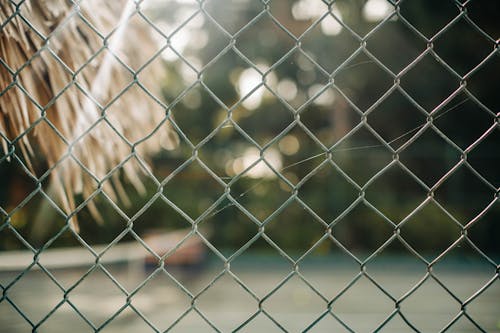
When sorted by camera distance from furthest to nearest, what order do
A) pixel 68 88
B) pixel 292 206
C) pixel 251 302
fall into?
pixel 292 206 → pixel 251 302 → pixel 68 88

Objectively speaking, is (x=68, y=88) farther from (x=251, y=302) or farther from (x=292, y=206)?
(x=292, y=206)

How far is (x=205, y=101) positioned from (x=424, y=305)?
11.8 metres

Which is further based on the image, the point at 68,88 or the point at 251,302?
the point at 251,302

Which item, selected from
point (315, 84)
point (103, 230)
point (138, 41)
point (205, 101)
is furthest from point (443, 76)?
point (138, 41)

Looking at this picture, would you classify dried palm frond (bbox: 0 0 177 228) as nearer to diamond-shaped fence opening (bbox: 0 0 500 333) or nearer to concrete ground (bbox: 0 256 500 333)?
diamond-shaped fence opening (bbox: 0 0 500 333)

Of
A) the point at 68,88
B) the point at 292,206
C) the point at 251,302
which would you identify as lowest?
the point at 251,302

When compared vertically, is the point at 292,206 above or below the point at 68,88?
above

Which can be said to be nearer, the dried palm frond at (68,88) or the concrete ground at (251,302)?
the dried palm frond at (68,88)

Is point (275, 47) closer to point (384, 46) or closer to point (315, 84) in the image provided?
point (315, 84)

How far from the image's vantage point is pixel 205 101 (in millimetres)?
17750

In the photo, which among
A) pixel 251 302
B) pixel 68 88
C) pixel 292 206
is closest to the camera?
pixel 68 88

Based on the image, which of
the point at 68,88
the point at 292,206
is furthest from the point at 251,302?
the point at 68,88

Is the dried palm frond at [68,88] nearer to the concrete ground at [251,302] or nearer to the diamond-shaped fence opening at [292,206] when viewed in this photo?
the diamond-shaped fence opening at [292,206]

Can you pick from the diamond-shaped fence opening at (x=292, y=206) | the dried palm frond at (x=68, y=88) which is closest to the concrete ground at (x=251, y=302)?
the diamond-shaped fence opening at (x=292, y=206)
